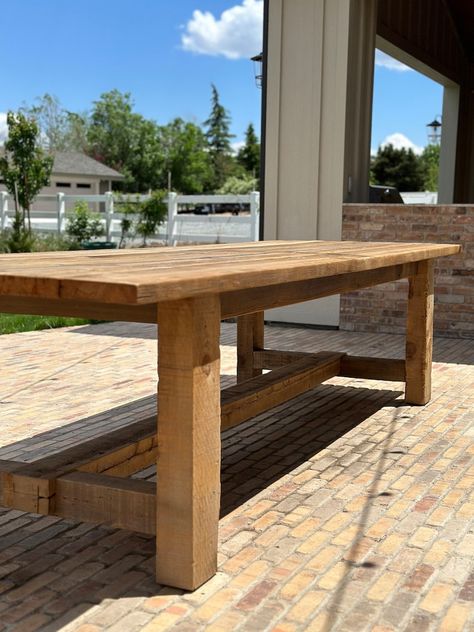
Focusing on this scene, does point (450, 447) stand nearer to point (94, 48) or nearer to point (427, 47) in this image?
point (427, 47)

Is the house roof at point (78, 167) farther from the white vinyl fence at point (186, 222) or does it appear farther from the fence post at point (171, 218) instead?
the fence post at point (171, 218)

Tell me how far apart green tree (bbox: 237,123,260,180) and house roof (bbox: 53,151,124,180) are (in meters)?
32.4

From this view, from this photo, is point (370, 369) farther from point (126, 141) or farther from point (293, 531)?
point (126, 141)

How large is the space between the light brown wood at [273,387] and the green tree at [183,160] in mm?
68516

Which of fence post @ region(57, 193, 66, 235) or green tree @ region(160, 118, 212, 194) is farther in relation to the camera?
green tree @ region(160, 118, 212, 194)

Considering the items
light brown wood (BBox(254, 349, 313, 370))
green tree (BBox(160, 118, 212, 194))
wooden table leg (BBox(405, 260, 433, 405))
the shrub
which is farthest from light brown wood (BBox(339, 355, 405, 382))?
green tree (BBox(160, 118, 212, 194))

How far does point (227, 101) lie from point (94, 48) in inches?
1034

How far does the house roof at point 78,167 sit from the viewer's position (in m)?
42.4

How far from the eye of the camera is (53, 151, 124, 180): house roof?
42438 mm

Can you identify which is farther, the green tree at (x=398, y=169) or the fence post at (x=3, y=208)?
the green tree at (x=398, y=169)

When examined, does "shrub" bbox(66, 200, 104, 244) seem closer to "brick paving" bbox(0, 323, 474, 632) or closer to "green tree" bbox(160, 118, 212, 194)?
"brick paving" bbox(0, 323, 474, 632)

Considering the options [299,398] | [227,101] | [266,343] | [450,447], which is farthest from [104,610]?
[227,101]

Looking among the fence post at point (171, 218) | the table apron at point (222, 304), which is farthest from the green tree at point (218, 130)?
the table apron at point (222, 304)

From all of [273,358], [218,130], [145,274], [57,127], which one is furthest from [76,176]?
[218,130]
